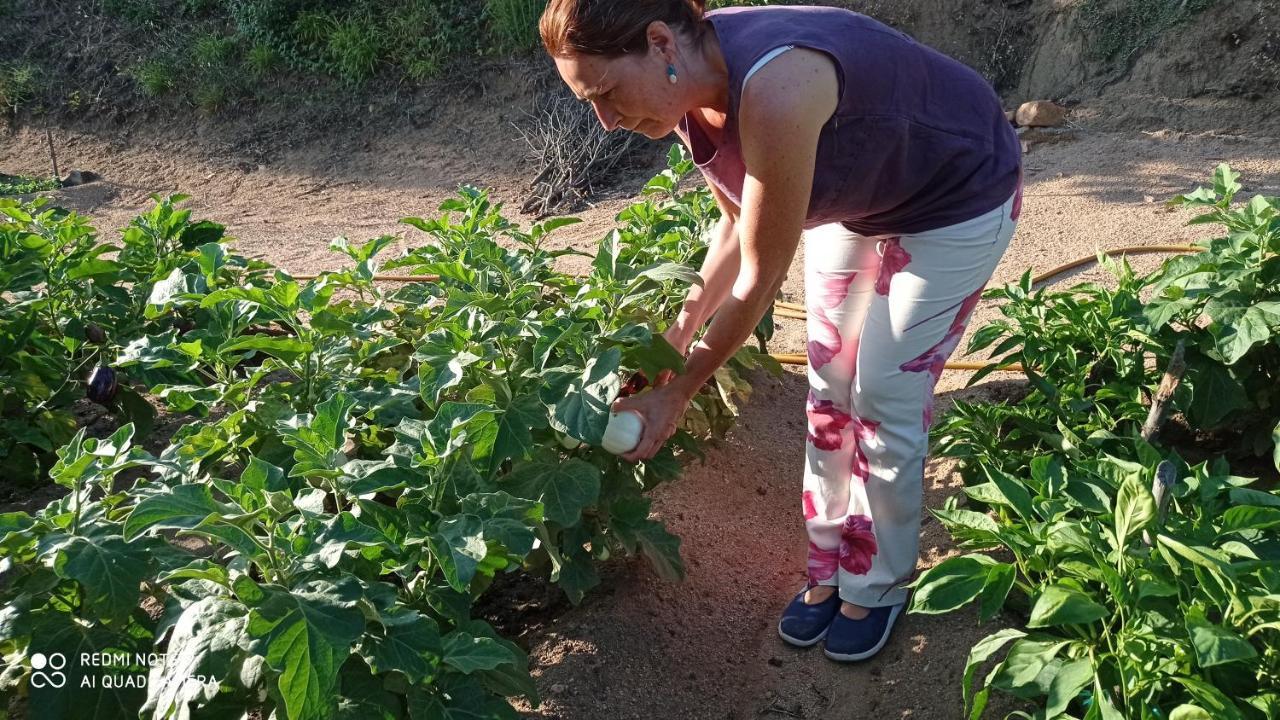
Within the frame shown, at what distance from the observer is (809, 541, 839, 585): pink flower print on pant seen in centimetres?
255

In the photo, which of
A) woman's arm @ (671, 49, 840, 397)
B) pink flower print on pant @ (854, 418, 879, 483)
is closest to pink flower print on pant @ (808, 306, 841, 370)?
pink flower print on pant @ (854, 418, 879, 483)

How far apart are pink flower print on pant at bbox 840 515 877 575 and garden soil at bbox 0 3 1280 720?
0.63ft

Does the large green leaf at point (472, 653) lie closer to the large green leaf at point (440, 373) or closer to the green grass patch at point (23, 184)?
the large green leaf at point (440, 373)

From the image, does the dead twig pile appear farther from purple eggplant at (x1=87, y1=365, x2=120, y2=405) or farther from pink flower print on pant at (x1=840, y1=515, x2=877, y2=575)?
pink flower print on pant at (x1=840, y1=515, x2=877, y2=575)

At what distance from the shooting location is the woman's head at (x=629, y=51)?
5.88ft

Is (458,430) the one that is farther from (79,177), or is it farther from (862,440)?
(79,177)

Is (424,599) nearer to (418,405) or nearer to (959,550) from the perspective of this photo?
(418,405)

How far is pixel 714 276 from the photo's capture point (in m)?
2.35

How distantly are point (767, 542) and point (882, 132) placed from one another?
4.60 feet

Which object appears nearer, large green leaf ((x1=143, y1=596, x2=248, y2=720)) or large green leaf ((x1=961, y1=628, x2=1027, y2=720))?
large green leaf ((x1=143, y1=596, x2=248, y2=720))

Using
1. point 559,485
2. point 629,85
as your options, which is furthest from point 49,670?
point 629,85

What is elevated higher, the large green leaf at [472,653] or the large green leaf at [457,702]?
the large green leaf at [472,653]

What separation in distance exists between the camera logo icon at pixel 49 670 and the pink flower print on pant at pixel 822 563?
1602 mm

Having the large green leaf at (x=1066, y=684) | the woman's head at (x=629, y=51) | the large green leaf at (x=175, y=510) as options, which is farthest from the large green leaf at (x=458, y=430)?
the large green leaf at (x=1066, y=684)
